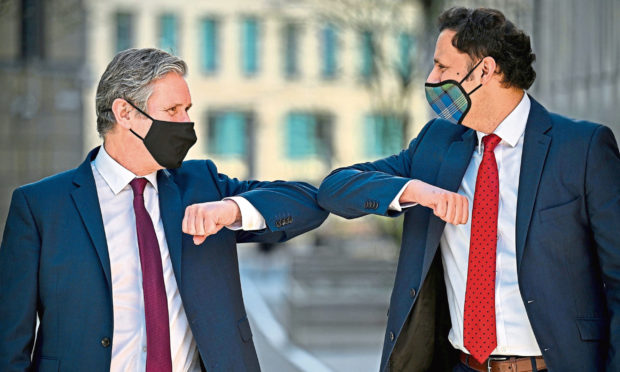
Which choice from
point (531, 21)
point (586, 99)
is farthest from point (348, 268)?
point (586, 99)

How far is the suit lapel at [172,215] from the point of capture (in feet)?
10.5

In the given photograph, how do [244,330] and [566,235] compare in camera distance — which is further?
[244,330]

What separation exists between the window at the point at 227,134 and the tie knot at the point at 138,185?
110ft

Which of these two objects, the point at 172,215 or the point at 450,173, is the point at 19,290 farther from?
the point at 450,173

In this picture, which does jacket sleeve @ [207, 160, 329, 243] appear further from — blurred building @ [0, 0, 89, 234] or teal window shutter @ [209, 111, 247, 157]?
teal window shutter @ [209, 111, 247, 157]

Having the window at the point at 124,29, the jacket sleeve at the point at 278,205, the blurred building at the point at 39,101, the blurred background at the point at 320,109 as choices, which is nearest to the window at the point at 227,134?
the window at the point at 124,29

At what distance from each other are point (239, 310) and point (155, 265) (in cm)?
35

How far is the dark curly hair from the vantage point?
3.42 meters

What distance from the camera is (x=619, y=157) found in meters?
3.22

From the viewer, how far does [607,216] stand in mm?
3092

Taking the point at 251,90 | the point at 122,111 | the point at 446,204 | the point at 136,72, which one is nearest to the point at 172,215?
the point at 122,111

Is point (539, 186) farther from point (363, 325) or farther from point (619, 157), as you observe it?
point (363, 325)

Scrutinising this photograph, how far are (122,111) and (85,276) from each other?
613 millimetres

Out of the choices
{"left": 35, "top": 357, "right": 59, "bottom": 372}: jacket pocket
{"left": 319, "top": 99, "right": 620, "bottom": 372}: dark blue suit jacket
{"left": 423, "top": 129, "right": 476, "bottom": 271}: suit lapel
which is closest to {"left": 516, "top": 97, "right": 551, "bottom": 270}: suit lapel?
{"left": 319, "top": 99, "right": 620, "bottom": 372}: dark blue suit jacket
